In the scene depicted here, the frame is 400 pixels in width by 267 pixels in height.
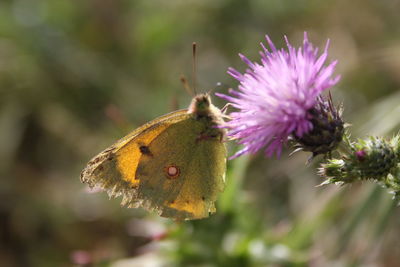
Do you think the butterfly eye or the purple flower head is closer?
the purple flower head

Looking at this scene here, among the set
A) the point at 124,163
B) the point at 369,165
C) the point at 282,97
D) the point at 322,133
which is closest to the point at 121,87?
the point at 124,163

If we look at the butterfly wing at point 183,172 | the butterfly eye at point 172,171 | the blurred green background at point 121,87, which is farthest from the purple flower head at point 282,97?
the blurred green background at point 121,87

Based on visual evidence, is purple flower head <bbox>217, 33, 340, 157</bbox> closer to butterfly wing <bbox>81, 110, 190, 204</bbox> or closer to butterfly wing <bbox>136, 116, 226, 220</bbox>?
butterfly wing <bbox>136, 116, 226, 220</bbox>

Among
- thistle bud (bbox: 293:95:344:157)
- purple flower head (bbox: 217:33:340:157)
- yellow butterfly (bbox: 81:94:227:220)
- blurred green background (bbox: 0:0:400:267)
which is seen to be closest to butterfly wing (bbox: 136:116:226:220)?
yellow butterfly (bbox: 81:94:227:220)

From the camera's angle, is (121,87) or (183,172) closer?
(183,172)

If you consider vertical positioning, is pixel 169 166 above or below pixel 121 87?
below

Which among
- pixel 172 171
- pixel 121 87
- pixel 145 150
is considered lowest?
pixel 172 171

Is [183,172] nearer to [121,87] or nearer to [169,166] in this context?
[169,166]
